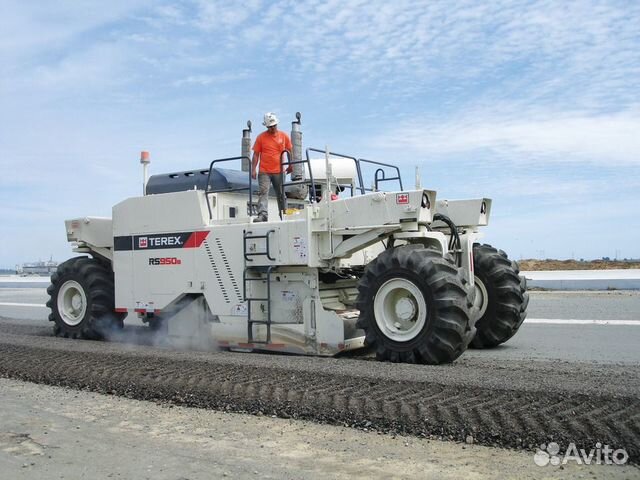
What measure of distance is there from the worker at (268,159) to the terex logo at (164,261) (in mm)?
1520

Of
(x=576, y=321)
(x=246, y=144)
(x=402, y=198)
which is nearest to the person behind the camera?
(x=402, y=198)

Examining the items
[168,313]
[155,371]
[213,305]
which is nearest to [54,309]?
[168,313]

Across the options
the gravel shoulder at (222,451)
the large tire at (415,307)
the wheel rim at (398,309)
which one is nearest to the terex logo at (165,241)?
the large tire at (415,307)

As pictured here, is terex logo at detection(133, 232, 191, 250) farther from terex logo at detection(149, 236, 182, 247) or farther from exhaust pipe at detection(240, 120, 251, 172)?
exhaust pipe at detection(240, 120, 251, 172)

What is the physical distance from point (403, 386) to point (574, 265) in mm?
30742

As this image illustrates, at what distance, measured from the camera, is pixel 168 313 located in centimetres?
1128

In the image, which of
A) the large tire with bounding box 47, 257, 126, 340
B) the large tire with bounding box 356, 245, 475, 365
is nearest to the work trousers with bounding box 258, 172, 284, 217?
the large tire with bounding box 356, 245, 475, 365

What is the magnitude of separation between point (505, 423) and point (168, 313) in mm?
7089

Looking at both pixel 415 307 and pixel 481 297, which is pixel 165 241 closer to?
pixel 415 307

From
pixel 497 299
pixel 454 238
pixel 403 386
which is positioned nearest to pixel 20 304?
pixel 454 238

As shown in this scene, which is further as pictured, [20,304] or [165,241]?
[20,304]

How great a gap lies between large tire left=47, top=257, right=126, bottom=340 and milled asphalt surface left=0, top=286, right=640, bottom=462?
137 cm

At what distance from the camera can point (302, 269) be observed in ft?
32.2

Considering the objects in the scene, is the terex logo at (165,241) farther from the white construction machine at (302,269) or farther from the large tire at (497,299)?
the large tire at (497,299)
